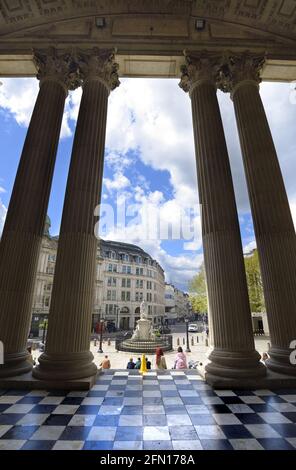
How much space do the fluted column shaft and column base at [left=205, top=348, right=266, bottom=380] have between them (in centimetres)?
74

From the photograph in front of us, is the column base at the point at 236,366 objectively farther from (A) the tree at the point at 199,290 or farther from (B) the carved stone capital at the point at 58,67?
(A) the tree at the point at 199,290

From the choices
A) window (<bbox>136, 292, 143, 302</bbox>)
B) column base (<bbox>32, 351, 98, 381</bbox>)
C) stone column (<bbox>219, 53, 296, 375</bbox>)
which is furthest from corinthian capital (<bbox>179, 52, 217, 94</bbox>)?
window (<bbox>136, 292, 143, 302</bbox>)

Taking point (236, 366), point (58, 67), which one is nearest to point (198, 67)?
point (58, 67)

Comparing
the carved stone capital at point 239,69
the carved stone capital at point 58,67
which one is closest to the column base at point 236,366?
the carved stone capital at point 239,69

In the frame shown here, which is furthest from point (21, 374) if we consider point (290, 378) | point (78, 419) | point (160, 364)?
point (290, 378)

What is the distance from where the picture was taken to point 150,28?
35.0ft

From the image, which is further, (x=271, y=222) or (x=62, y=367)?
(x=271, y=222)

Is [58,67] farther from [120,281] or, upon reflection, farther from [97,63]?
[120,281]

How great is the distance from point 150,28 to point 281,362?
1311 centimetres

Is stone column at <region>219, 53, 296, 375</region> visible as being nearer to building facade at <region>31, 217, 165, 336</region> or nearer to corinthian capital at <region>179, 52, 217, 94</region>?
corinthian capital at <region>179, 52, 217, 94</region>

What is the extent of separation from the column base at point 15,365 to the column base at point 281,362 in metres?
6.47

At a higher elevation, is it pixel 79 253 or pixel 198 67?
pixel 198 67
